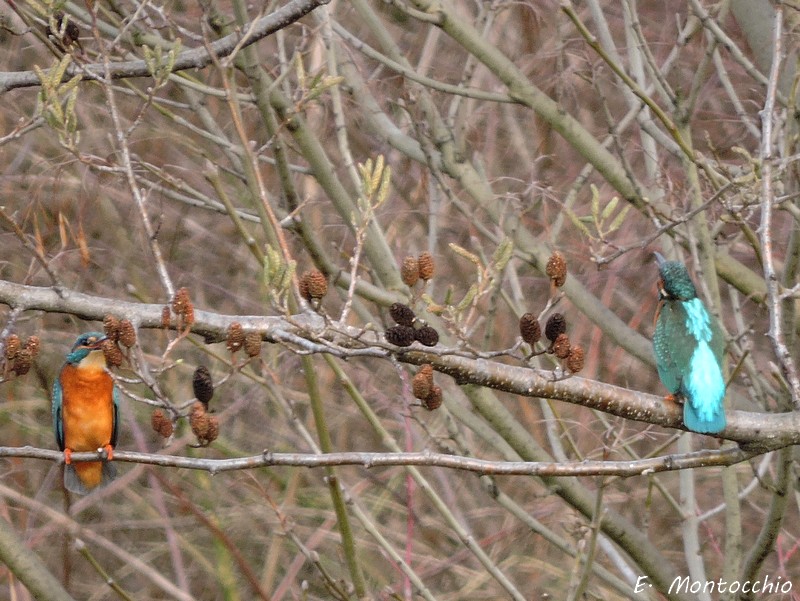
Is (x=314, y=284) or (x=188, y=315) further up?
(x=314, y=284)

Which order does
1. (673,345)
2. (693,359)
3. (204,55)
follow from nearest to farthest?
1. (204,55)
2. (693,359)
3. (673,345)

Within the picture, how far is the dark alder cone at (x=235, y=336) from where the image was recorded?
199 cm

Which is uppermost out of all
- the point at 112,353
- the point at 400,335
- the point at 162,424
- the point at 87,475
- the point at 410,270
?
the point at 410,270

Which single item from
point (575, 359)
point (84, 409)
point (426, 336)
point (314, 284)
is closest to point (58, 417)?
point (84, 409)

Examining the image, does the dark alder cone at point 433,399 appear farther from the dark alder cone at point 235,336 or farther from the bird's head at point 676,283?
the bird's head at point 676,283

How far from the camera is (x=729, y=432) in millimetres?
2406

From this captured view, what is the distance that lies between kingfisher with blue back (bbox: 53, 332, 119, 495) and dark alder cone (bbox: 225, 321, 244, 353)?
7.78 feet

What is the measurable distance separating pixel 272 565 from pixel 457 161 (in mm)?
2677

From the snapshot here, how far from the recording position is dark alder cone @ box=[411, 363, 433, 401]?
1.92 metres

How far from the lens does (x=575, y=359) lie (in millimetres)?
1965

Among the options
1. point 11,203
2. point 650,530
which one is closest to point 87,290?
point 11,203

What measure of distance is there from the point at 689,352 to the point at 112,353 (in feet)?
5.22

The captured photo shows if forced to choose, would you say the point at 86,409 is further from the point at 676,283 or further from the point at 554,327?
the point at 554,327

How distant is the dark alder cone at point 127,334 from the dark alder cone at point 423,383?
0.51 m
